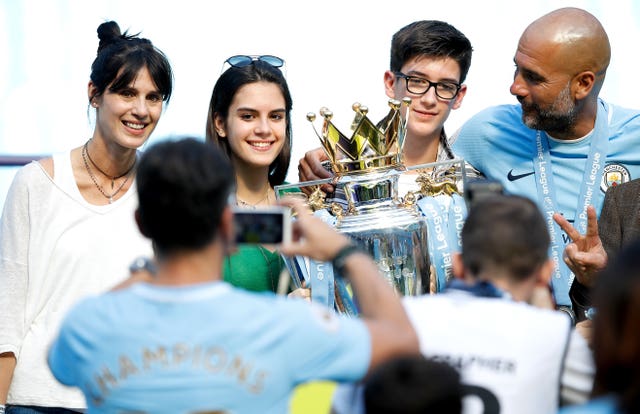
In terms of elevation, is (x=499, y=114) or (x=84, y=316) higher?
(x=499, y=114)

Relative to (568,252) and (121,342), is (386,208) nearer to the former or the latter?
(568,252)

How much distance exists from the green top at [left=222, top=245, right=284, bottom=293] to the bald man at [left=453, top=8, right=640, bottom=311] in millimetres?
843

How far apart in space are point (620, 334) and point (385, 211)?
1.42 metres

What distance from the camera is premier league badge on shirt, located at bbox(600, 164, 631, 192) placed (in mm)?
3518

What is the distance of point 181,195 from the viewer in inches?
74.4

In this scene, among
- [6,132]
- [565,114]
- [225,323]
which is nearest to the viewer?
[225,323]

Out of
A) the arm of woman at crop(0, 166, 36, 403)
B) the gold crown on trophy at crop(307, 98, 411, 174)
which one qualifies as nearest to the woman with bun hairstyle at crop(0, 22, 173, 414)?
the arm of woman at crop(0, 166, 36, 403)

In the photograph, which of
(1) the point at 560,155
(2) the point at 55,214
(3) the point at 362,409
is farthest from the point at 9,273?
(1) the point at 560,155

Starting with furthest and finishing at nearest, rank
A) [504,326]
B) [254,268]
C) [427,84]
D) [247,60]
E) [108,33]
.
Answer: [427,84], [247,60], [108,33], [254,268], [504,326]

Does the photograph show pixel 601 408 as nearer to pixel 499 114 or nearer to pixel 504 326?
pixel 504 326

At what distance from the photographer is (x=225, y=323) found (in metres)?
1.85

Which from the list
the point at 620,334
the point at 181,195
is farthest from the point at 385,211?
the point at 620,334

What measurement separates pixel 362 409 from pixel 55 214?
149 cm

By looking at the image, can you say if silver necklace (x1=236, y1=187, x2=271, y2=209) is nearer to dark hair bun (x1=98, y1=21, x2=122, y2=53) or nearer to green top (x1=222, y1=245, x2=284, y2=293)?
green top (x1=222, y1=245, x2=284, y2=293)
